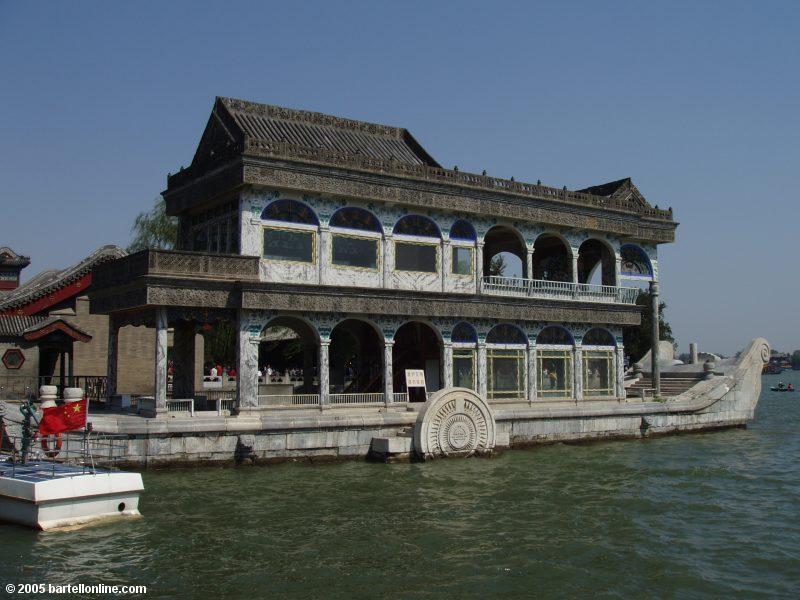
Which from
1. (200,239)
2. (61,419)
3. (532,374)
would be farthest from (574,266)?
(61,419)

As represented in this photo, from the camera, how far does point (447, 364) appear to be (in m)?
28.4

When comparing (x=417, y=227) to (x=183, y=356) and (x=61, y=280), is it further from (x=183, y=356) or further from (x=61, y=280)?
(x=61, y=280)

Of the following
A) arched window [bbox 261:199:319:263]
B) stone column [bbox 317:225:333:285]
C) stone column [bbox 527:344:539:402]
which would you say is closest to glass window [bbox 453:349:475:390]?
stone column [bbox 527:344:539:402]

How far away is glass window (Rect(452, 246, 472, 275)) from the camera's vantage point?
28.6 m

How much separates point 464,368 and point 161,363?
1019cm

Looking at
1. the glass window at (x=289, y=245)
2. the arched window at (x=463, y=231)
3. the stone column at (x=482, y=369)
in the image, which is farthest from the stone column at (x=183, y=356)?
the stone column at (x=482, y=369)

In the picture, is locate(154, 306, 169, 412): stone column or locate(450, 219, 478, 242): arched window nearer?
locate(154, 306, 169, 412): stone column

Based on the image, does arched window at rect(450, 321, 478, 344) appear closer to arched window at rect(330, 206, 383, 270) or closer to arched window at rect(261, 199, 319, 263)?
arched window at rect(330, 206, 383, 270)

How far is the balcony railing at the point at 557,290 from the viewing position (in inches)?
1184

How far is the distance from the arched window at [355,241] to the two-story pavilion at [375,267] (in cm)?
3

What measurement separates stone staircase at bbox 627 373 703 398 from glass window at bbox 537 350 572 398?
17.1ft

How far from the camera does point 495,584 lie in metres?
13.0

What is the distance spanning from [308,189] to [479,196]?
6.39m

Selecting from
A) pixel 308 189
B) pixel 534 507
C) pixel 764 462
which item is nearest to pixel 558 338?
pixel 764 462
